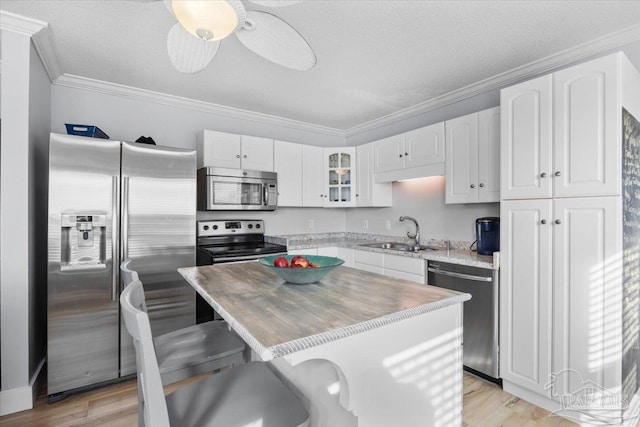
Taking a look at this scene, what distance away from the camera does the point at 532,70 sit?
2.54 metres

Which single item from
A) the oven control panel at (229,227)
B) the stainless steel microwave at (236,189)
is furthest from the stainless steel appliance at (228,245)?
the stainless steel microwave at (236,189)

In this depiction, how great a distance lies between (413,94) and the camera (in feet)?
10.4

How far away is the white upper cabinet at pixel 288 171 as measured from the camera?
3.66m

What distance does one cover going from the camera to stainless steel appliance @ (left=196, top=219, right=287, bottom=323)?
9.46 feet

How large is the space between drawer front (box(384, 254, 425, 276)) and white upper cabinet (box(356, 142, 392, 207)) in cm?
88

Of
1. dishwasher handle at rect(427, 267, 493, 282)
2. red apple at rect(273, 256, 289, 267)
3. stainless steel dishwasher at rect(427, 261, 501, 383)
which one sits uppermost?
red apple at rect(273, 256, 289, 267)

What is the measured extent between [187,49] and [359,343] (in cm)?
153

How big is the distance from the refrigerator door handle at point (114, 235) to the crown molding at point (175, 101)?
1161 millimetres

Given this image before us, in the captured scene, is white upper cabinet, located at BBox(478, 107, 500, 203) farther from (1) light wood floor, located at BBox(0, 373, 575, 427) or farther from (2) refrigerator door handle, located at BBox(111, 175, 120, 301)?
(2) refrigerator door handle, located at BBox(111, 175, 120, 301)

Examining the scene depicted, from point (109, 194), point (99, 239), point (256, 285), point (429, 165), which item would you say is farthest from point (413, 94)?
point (99, 239)

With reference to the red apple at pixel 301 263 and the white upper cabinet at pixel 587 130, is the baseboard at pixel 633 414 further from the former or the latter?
the red apple at pixel 301 263

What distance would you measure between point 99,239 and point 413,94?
9.82ft

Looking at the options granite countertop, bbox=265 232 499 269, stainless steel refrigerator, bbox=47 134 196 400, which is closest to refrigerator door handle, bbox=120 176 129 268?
stainless steel refrigerator, bbox=47 134 196 400

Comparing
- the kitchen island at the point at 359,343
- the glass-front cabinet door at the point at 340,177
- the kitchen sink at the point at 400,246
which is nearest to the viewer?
the kitchen island at the point at 359,343
